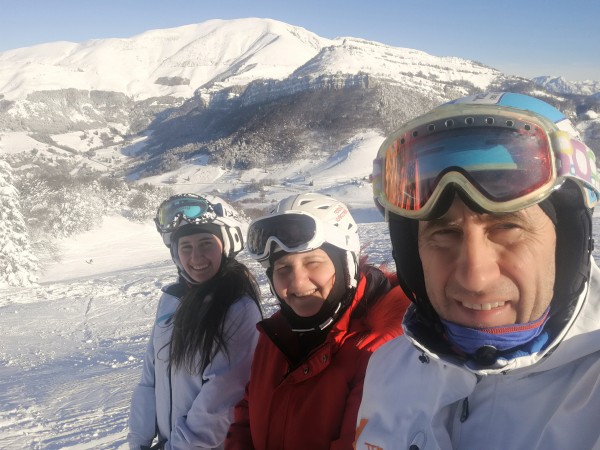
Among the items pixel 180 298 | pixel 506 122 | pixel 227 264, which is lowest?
pixel 180 298

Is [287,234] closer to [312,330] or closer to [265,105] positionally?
[312,330]

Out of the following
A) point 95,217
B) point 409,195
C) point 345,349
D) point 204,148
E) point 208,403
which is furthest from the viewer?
point 204,148

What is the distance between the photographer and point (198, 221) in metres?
3.39

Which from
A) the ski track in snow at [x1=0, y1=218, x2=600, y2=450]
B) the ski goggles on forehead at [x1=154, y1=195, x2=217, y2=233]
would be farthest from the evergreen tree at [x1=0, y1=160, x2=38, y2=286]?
the ski goggles on forehead at [x1=154, y1=195, x2=217, y2=233]

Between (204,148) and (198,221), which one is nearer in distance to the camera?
(198,221)

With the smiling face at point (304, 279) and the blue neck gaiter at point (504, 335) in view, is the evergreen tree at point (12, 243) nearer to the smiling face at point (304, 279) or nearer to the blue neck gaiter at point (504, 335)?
the smiling face at point (304, 279)

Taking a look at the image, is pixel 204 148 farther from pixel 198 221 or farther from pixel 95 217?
pixel 198 221

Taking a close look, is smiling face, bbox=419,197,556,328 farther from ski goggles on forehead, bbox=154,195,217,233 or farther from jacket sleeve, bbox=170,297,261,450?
ski goggles on forehead, bbox=154,195,217,233

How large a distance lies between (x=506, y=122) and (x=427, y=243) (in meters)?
0.44

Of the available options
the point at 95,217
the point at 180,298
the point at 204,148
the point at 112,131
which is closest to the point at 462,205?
the point at 180,298

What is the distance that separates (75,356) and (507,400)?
26.5 ft

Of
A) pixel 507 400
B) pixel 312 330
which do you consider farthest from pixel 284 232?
pixel 507 400

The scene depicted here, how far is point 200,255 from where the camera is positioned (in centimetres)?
326

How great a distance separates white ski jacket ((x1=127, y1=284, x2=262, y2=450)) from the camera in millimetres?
2615
